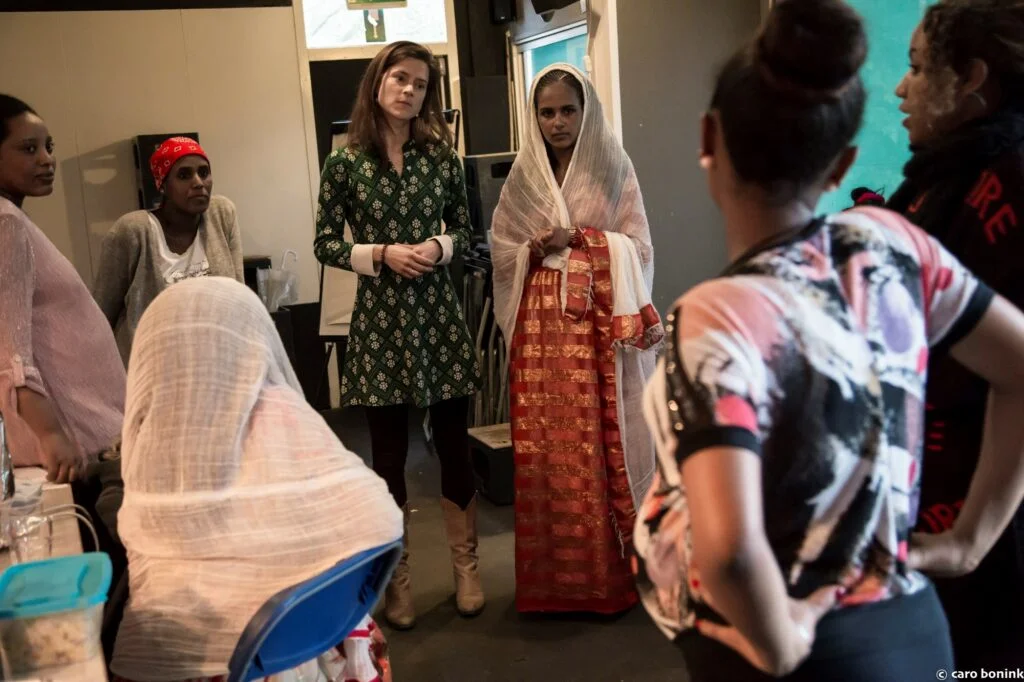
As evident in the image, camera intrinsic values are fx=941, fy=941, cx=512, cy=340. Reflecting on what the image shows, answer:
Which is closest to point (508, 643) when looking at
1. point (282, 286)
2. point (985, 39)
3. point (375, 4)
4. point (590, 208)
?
point (590, 208)

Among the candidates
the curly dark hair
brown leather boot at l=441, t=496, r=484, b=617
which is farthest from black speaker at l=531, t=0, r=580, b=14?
the curly dark hair

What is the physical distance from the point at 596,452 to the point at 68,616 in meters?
1.60

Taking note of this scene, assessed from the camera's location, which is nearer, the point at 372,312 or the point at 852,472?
the point at 852,472

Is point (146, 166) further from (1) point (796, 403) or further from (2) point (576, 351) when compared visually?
(1) point (796, 403)

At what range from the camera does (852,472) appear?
82cm

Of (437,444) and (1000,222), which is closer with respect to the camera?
(1000,222)

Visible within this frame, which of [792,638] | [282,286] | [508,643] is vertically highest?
[792,638]

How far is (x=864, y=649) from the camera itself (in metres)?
0.85

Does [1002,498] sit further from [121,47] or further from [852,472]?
[121,47]

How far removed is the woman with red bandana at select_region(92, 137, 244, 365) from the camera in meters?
2.71

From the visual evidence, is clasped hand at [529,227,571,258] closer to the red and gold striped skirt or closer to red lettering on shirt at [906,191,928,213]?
the red and gold striped skirt

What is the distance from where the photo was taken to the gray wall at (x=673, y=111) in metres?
3.06

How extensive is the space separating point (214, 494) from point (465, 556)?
4.80ft

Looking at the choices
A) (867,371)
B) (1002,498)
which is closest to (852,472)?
(867,371)
